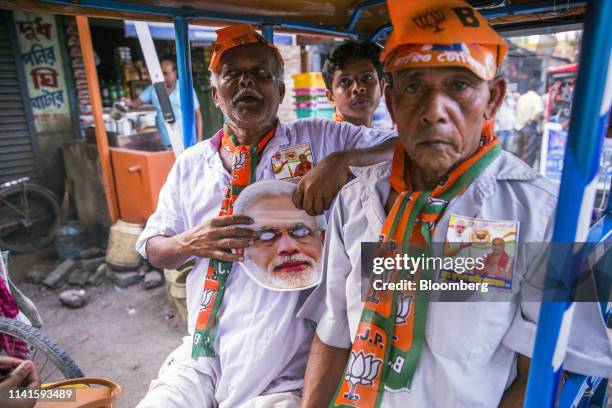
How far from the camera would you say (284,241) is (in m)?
1.84

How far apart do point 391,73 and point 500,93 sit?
326mm

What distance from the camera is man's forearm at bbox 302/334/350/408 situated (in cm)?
153

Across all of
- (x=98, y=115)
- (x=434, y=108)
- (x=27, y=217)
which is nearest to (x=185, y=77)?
(x=434, y=108)

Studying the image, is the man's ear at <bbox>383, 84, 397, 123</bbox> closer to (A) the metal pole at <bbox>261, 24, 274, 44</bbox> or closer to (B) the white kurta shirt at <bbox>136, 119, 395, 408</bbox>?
(B) the white kurta shirt at <bbox>136, 119, 395, 408</bbox>

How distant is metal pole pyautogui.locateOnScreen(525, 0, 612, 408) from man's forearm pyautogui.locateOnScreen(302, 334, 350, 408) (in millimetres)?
727

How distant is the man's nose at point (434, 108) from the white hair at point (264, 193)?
2.44 ft

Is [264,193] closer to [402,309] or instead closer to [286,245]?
[286,245]

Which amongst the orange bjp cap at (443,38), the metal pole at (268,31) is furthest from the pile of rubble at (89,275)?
the orange bjp cap at (443,38)

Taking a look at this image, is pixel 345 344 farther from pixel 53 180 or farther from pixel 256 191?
pixel 53 180

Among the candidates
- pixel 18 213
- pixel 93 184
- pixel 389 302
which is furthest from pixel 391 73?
pixel 18 213

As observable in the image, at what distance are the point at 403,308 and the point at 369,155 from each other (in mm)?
699

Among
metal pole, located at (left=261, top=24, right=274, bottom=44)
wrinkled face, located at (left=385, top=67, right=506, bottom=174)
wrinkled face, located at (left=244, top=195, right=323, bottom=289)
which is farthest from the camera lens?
metal pole, located at (left=261, top=24, right=274, bottom=44)

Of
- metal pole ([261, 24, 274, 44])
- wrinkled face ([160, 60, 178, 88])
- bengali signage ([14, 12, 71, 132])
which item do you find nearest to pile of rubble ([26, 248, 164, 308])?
bengali signage ([14, 12, 71, 132])

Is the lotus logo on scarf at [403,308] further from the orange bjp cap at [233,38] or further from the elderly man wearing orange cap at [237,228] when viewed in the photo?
the orange bjp cap at [233,38]
